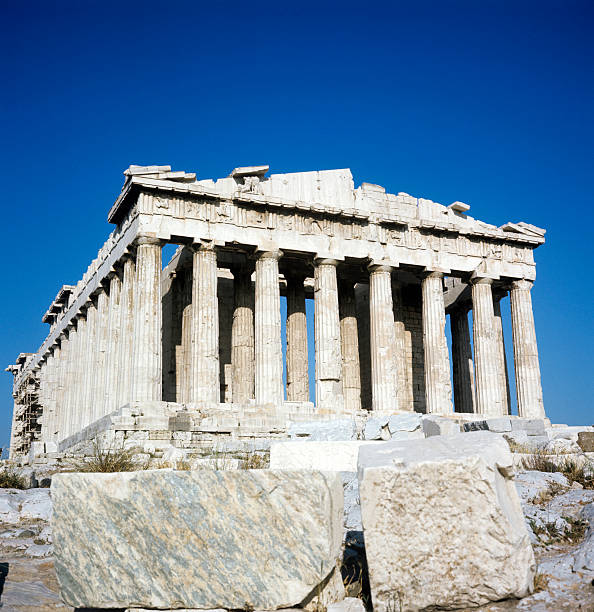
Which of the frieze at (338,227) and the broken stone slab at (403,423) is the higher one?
the frieze at (338,227)

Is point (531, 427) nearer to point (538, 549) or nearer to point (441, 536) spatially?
point (538, 549)

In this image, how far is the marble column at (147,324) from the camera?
73.2 feet

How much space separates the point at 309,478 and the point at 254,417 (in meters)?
17.6

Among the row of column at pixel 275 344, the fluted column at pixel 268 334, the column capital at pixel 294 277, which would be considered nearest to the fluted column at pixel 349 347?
the row of column at pixel 275 344

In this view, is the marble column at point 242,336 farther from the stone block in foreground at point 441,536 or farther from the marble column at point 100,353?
the stone block in foreground at point 441,536

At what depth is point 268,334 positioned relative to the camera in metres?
24.2

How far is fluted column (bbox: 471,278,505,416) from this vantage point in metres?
27.5

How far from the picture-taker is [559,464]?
968 cm

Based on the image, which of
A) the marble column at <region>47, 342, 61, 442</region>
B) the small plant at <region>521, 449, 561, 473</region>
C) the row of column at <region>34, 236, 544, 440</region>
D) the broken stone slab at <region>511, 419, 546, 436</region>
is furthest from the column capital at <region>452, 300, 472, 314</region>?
the small plant at <region>521, 449, 561, 473</region>

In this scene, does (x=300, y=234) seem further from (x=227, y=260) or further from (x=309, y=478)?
(x=309, y=478)

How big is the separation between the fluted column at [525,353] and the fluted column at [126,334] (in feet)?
49.6

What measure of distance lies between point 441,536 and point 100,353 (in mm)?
24296

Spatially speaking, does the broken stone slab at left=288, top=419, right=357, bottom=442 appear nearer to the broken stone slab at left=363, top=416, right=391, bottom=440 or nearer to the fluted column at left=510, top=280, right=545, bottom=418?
the broken stone slab at left=363, top=416, right=391, bottom=440

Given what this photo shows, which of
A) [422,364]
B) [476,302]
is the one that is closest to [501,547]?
[476,302]
